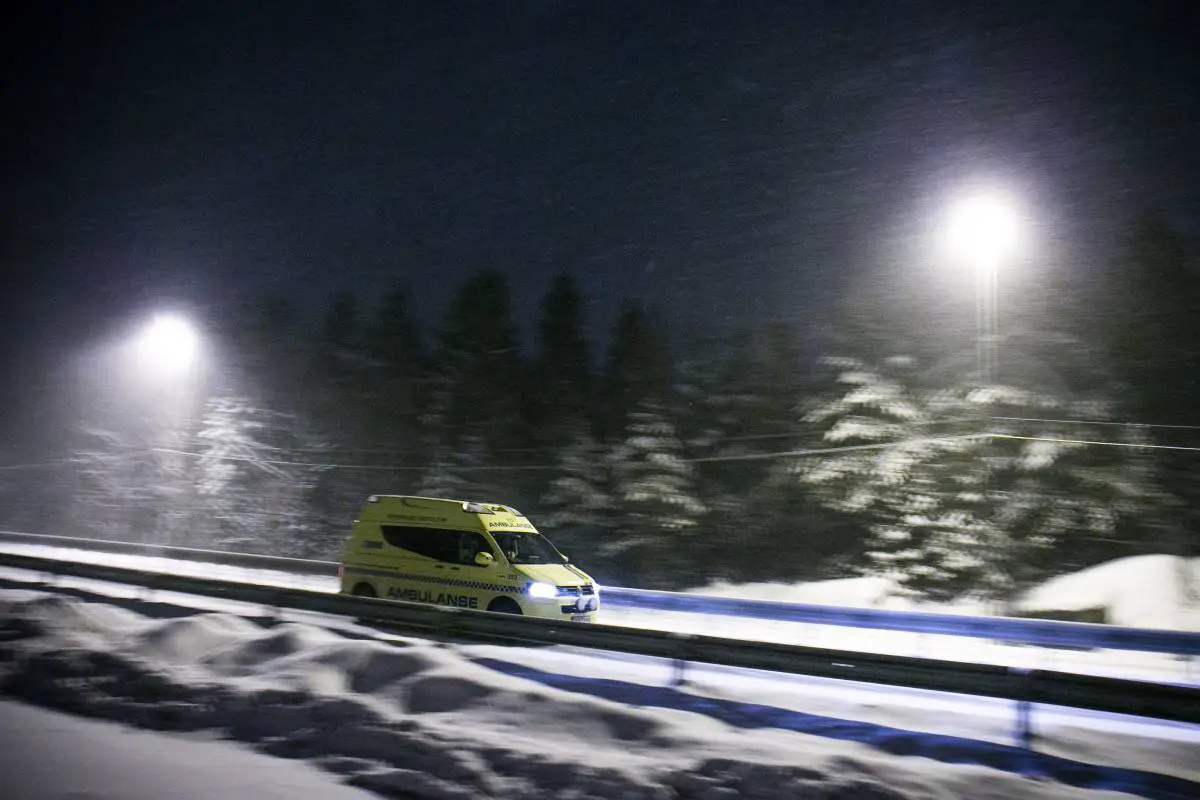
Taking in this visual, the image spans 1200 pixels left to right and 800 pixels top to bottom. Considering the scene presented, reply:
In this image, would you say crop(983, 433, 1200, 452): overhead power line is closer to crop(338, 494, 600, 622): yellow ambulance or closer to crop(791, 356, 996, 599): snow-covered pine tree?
crop(791, 356, 996, 599): snow-covered pine tree

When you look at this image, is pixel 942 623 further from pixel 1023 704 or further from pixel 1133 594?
pixel 1023 704

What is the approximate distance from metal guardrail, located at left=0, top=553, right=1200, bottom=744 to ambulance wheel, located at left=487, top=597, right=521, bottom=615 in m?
1.56

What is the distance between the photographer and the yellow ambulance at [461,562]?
48.1 feet

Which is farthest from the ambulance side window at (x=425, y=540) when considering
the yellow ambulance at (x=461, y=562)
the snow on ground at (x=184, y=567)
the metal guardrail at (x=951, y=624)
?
the snow on ground at (x=184, y=567)

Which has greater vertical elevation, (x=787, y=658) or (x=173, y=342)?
(x=173, y=342)

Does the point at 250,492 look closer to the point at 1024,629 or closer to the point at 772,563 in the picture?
the point at 772,563

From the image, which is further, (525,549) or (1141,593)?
(1141,593)

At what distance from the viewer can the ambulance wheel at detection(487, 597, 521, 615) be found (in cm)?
1461

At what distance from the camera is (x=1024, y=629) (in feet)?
49.1

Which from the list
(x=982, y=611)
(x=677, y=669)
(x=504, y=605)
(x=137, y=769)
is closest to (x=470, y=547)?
(x=504, y=605)

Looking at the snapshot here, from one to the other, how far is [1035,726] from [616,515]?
2449 cm

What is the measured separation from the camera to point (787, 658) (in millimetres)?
9906

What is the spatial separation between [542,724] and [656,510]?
24.2m

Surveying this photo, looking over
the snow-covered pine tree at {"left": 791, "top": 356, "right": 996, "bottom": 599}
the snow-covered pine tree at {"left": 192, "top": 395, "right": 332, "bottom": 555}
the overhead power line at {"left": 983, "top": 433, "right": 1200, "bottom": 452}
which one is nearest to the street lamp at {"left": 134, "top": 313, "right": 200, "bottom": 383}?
the snow-covered pine tree at {"left": 192, "top": 395, "right": 332, "bottom": 555}
